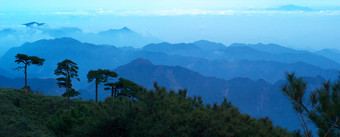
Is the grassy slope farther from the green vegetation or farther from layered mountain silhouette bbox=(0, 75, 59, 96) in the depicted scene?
layered mountain silhouette bbox=(0, 75, 59, 96)

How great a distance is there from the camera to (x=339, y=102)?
8.89 metres

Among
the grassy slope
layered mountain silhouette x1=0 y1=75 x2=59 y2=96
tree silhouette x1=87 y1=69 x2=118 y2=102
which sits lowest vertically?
the grassy slope

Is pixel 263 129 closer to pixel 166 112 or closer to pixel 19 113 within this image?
pixel 166 112

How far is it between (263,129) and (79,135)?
8035 millimetres

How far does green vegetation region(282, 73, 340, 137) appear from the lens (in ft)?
29.0

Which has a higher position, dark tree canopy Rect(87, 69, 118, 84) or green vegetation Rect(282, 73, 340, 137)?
dark tree canopy Rect(87, 69, 118, 84)

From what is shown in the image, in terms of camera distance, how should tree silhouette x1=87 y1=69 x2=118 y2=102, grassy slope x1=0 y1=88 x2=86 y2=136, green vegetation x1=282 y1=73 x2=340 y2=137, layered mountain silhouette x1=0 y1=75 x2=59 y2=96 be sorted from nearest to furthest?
green vegetation x1=282 y1=73 x2=340 y2=137 < grassy slope x1=0 y1=88 x2=86 y2=136 < tree silhouette x1=87 y1=69 x2=118 y2=102 < layered mountain silhouette x1=0 y1=75 x2=59 y2=96

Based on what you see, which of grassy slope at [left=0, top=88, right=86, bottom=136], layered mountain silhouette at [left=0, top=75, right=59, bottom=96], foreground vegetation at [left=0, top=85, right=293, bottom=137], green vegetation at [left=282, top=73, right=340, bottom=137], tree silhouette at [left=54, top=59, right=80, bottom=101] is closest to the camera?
green vegetation at [left=282, top=73, right=340, bottom=137]

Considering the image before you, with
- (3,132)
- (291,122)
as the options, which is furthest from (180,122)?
(291,122)

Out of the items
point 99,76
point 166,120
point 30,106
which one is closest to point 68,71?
point 99,76

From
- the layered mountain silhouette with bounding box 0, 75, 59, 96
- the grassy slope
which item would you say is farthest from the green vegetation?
the layered mountain silhouette with bounding box 0, 75, 59, 96

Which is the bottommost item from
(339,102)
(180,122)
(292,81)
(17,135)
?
(17,135)

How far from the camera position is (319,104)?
361 inches

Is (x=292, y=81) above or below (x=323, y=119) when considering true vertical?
above
